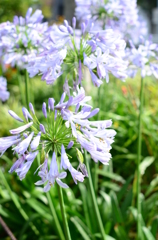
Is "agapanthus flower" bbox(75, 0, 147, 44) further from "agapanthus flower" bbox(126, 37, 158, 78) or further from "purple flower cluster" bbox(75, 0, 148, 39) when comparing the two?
"agapanthus flower" bbox(126, 37, 158, 78)

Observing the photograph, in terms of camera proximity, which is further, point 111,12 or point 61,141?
point 111,12

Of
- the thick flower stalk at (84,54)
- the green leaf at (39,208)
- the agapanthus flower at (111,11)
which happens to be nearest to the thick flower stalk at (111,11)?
the agapanthus flower at (111,11)

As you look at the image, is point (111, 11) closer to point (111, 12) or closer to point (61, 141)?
point (111, 12)

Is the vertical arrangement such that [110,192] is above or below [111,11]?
below

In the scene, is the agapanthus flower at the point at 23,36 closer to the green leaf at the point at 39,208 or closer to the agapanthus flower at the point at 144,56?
the agapanthus flower at the point at 144,56

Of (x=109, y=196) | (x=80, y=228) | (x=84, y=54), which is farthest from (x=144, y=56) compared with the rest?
(x=109, y=196)

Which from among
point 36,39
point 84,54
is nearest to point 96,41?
point 84,54
